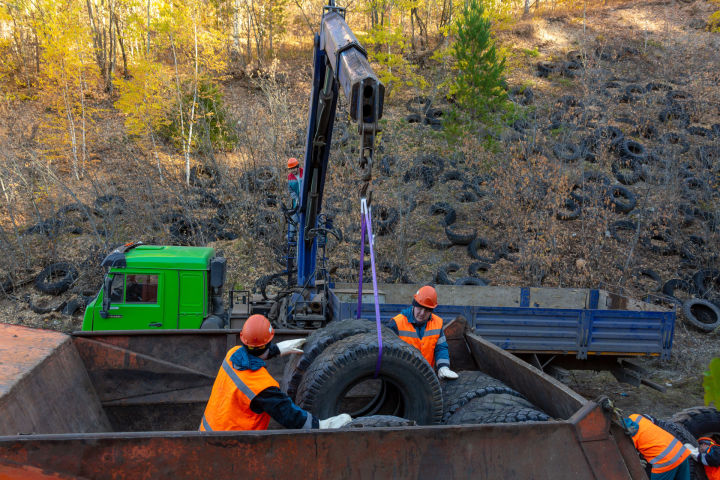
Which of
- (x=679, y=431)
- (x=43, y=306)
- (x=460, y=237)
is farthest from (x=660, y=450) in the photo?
(x=43, y=306)

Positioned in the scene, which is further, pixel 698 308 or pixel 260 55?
pixel 260 55

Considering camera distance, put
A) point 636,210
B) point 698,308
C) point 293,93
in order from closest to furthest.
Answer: point 698,308, point 636,210, point 293,93

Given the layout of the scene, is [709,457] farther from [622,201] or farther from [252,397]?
[622,201]

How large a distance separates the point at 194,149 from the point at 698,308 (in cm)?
1674

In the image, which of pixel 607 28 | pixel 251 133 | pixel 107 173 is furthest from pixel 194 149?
pixel 607 28

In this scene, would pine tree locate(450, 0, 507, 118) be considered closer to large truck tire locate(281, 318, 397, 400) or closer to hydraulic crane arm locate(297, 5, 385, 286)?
hydraulic crane arm locate(297, 5, 385, 286)

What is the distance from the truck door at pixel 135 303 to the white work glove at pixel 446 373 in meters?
4.92

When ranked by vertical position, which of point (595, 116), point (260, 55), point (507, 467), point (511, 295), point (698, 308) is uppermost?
point (260, 55)

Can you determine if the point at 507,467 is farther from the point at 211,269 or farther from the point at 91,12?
the point at 91,12

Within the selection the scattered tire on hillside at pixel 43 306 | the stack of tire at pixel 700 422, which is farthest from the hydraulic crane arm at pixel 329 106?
the scattered tire on hillside at pixel 43 306

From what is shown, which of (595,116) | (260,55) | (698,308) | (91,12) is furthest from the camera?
(260,55)

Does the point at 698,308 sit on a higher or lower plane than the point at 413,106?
lower

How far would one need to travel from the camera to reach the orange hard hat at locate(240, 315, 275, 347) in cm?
331

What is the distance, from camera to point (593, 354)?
7.95m
